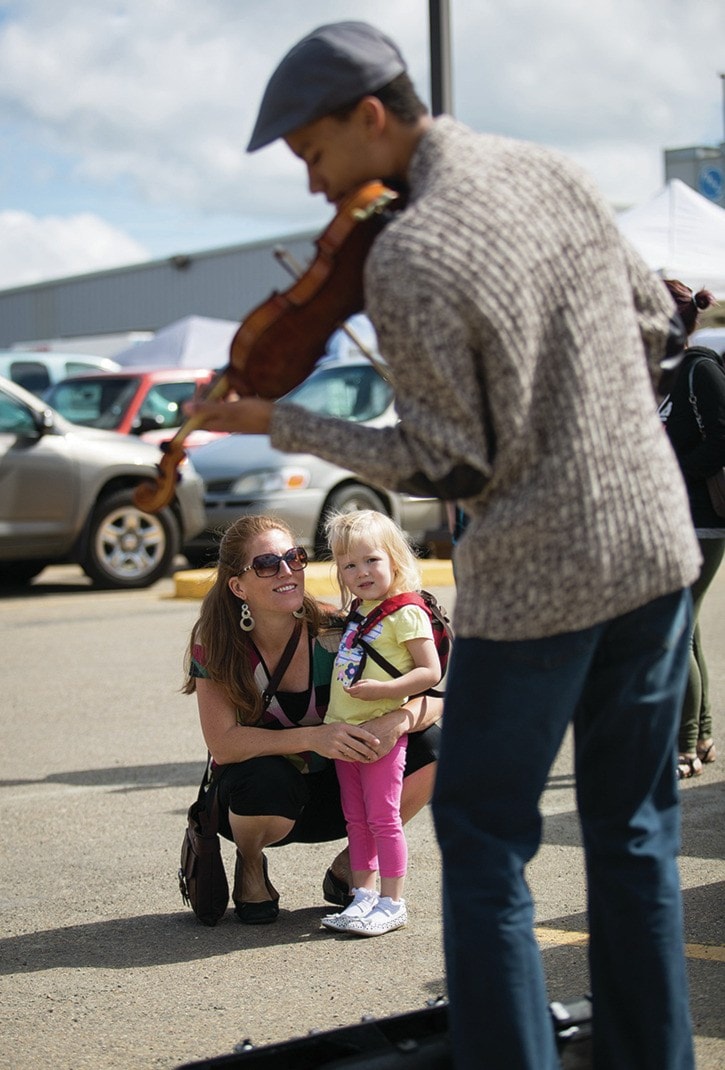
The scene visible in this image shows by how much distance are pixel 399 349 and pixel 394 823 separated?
6.97ft

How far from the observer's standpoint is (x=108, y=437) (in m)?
12.4

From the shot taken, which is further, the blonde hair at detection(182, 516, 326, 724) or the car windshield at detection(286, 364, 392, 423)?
the car windshield at detection(286, 364, 392, 423)

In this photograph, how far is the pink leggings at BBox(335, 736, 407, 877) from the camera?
4.15 metres

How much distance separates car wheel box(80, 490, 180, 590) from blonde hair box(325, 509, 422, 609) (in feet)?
26.0

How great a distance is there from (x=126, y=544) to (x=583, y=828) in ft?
33.0

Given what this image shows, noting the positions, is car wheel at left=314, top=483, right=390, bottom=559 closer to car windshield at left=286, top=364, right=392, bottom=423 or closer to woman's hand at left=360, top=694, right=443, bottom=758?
car windshield at left=286, top=364, right=392, bottom=423

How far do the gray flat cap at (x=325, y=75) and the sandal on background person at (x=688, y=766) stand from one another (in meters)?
3.86

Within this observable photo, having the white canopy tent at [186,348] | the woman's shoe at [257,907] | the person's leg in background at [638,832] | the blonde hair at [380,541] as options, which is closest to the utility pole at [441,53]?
the blonde hair at [380,541]

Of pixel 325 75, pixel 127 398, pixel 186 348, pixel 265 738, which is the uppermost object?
pixel 186 348

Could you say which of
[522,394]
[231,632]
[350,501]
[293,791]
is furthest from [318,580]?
[522,394]

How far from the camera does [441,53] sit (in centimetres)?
940

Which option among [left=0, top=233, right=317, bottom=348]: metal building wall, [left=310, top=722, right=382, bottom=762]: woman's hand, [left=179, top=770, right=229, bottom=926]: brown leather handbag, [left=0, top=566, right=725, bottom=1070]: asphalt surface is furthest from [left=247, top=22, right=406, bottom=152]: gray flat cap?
[left=0, top=233, right=317, bottom=348]: metal building wall

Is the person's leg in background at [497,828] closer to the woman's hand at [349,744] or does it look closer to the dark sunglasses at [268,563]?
the woman's hand at [349,744]

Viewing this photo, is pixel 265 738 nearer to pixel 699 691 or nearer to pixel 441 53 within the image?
pixel 699 691
